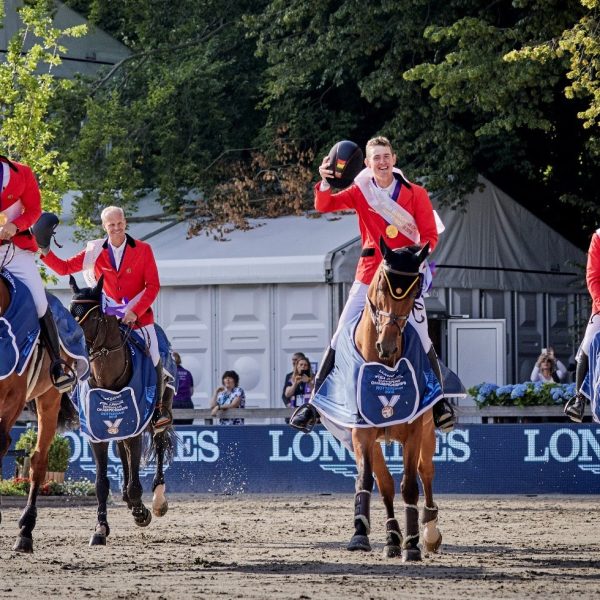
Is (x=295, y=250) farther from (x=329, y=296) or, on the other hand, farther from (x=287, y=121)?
(x=287, y=121)

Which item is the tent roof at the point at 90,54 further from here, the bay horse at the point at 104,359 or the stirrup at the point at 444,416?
the stirrup at the point at 444,416

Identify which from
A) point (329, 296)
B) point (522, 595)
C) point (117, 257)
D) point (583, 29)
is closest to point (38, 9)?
point (329, 296)

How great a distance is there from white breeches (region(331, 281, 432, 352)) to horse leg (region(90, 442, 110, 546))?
2.73m

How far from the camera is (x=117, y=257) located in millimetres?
14375

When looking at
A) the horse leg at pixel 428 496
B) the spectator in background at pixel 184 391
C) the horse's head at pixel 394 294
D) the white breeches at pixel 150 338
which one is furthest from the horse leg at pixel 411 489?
the spectator in background at pixel 184 391

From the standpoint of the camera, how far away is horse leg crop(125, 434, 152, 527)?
14.0m

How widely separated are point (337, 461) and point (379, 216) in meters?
9.94

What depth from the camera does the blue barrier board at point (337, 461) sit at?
19.9 m

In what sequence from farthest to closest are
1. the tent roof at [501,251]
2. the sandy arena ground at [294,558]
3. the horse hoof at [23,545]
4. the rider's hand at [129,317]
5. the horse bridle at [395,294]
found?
the tent roof at [501,251] → the rider's hand at [129,317] → the horse hoof at [23,545] → the horse bridle at [395,294] → the sandy arena ground at [294,558]

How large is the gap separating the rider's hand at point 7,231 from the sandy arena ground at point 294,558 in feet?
7.60

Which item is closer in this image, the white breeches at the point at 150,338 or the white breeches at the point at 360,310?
the white breeches at the point at 360,310

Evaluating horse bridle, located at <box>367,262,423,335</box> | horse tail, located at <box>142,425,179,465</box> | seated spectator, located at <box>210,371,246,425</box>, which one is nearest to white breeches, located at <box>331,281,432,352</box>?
horse bridle, located at <box>367,262,423,335</box>

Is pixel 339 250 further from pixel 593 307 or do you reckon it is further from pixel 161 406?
pixel 593 307

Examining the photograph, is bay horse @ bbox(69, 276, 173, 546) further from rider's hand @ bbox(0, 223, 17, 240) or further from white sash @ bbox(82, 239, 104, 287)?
rider's hand @ bbox(0, 223, 17, 240)
